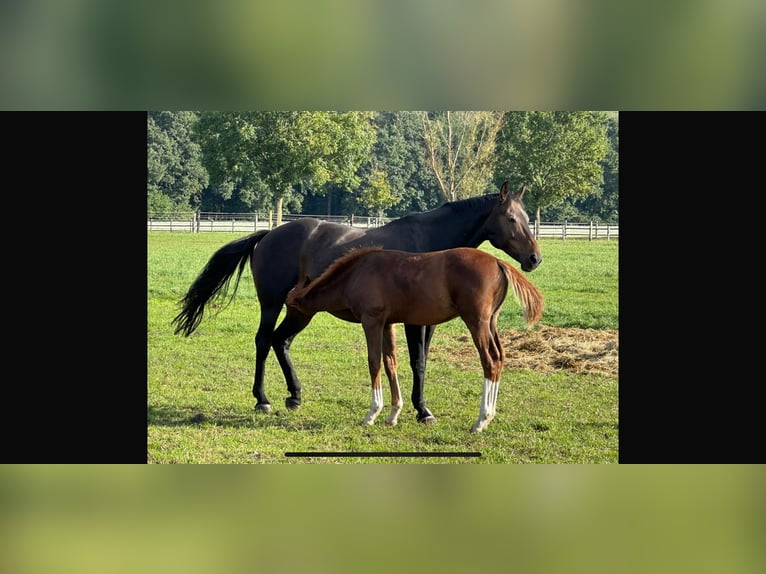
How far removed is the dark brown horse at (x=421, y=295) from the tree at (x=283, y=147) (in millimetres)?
1518

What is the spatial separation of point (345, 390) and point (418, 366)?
1.10m

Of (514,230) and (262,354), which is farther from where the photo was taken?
(262,354)

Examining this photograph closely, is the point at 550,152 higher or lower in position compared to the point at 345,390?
higher

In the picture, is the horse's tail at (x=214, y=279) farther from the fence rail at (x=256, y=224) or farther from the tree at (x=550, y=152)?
the tree at (x=550, y=152)

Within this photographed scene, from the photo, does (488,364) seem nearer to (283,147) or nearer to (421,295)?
(421,295)

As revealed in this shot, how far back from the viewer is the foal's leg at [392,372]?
7500 mm

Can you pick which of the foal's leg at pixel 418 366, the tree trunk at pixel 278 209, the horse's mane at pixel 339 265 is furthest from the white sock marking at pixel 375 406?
the tree trunk at pixel 278 209

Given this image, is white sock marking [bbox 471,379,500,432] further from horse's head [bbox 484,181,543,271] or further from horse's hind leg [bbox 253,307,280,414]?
horse's hind leg [bbox 253,307,280,414]

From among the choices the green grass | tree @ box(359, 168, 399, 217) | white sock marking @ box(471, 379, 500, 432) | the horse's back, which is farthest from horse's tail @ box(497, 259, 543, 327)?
tree @ box(359, 168, 399, 217)

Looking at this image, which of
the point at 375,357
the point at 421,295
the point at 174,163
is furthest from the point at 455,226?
the point at 174,163

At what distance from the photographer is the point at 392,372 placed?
295 inches
